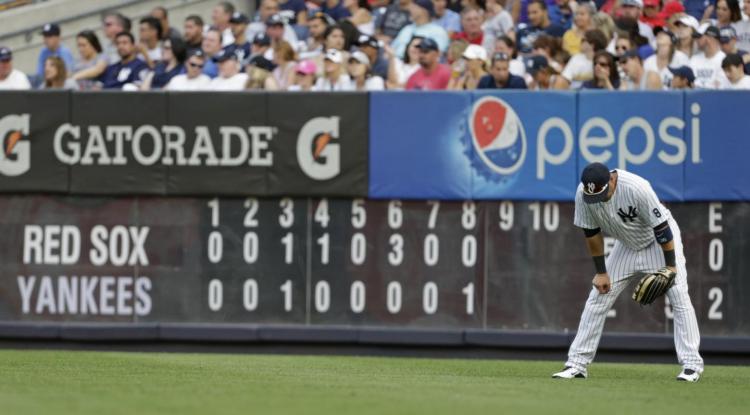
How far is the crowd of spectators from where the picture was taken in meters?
17.3

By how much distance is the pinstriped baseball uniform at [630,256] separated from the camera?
41.5ft

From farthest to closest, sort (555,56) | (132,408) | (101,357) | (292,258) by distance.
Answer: (555,56)
(292,258)
(101,357)
(132,408)

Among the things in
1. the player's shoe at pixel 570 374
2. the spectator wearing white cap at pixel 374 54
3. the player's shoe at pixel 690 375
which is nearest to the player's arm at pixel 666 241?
the player's shoe at pixel 690 375

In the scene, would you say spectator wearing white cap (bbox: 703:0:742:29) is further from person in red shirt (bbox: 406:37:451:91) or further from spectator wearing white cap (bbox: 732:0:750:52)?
person in red shirt (bbox: 406:37:451:91)

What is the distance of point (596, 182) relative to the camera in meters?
12.4

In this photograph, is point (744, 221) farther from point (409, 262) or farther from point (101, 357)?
point (101, 357)

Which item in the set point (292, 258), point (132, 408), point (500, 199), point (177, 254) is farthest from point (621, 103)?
point (132, 408)

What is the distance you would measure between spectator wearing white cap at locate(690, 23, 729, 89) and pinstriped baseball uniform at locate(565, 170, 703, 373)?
439 centimetres

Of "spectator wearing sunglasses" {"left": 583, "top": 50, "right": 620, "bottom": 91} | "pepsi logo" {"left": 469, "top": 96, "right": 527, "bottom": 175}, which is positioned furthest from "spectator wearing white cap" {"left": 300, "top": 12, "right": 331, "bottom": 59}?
"spectator wearing sunglasses" {"left": 583, "top": 50, "right": 620, "bottom": 91}

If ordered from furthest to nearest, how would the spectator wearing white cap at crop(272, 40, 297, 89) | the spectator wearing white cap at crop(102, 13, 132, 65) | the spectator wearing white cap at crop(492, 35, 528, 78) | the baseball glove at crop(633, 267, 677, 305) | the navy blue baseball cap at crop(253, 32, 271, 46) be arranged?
the spectator wearing white cap at crop(102, 13, 132, 65) < the navy blue baseball cap at crop(253, 32, 271, 46) < the spectator wearing white cap at crop(272, 40, 297, 89) < the spectator wearing white cap at crop(492, 35, 528, 78) < the baseball glove at crop(633, 267, 677, 305)

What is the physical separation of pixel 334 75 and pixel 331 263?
231 centimetres

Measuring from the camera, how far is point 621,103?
53.1ft

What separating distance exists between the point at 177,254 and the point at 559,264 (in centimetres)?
402

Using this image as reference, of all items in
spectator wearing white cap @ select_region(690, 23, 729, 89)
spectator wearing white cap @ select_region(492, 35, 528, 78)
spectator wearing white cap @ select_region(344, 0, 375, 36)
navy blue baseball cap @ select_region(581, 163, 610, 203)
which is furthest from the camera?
spectator wearing white cap @ select_region(344, 0, 375, 36)
